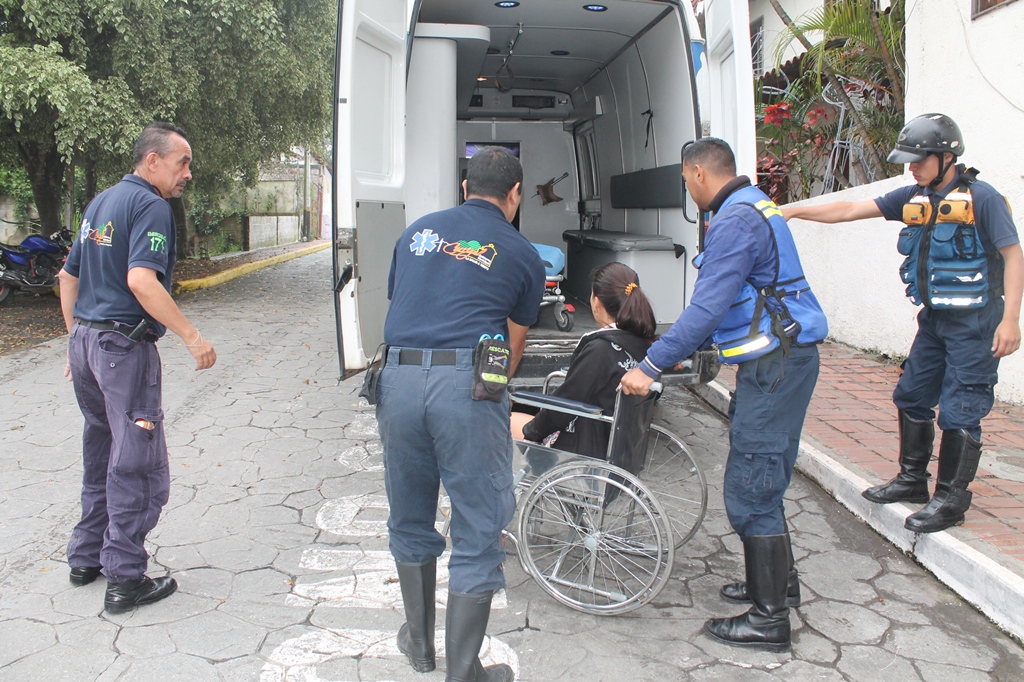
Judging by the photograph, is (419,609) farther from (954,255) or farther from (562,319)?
(562,319)

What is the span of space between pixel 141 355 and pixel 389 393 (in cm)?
115

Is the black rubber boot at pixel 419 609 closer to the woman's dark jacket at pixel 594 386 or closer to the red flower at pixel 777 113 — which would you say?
the woman's dark jacket at pixel 594 386

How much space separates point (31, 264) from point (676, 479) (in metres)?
10.3

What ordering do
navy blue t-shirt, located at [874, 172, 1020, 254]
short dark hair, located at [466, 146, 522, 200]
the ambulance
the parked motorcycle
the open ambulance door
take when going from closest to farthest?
short dark hair, located at [466, 146, 522, 200]
navy blue t-shirt, located at [874, 172, 1020, 254]
the open ambulance door
the ambulance
the parked motorcycle

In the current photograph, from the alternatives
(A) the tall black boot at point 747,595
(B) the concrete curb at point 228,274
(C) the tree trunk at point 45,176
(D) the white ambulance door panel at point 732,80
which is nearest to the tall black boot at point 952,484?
(A) the tall black boot at point 747,595

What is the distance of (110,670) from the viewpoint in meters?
2.69

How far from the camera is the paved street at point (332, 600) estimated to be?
277cm

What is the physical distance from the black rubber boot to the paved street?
8 cm

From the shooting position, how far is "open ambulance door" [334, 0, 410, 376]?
164 inches

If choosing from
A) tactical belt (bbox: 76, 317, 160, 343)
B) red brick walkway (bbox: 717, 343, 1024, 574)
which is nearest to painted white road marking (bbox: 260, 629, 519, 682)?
tactical belt (bbox: 76, 317, 160, 343)

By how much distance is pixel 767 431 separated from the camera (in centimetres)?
284

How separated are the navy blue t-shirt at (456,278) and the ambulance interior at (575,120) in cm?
273

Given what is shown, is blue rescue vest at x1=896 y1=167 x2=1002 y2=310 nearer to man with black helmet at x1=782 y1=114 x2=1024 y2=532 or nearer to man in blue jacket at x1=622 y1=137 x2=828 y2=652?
man with black helmet at x1=782 y1=114 x2=1024 y2=532

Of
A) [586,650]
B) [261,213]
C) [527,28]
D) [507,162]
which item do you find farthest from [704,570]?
[261,213]
